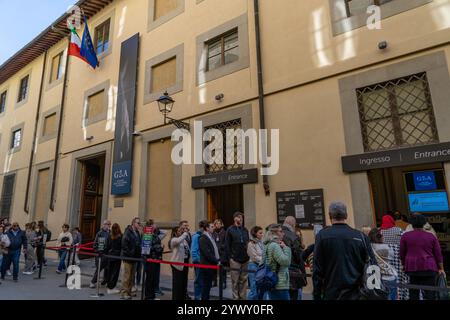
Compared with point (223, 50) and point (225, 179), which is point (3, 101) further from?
point (225, 179)

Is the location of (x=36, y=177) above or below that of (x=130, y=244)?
above

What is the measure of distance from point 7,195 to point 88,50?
9.84 meters

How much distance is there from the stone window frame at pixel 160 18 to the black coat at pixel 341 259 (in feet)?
32.8

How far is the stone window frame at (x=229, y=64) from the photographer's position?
8.75 metres

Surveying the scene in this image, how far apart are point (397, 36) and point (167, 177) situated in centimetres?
710

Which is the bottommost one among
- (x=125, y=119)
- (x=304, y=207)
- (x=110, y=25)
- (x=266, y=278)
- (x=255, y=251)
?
(x=266, y=278)

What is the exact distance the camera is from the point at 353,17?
702cm

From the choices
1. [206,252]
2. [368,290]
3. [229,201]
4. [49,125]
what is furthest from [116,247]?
[49,125]

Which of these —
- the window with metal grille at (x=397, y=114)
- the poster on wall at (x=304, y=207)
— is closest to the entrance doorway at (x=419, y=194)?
the window with metal grille at (x=397, y=114)

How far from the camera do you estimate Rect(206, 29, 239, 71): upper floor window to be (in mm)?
9242

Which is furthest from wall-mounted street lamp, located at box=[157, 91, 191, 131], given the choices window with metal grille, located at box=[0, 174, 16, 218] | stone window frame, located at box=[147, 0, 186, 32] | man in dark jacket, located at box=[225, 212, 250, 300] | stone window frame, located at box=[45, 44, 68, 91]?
window with metal grille, located at box=[0, 174, 16, 218]

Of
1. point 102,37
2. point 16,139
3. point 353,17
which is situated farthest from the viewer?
point 16,139

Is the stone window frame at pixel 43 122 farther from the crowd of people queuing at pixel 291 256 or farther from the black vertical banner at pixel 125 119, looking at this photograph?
the crowd of people queuing at pixel 291 256

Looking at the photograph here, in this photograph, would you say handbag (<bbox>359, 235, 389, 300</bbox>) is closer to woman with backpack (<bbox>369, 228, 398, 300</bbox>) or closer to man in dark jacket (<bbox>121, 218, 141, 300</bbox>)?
woman with backpack (<bbox>369, 228, 398, 300</bbox>)
